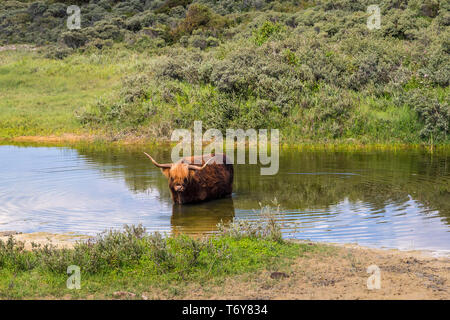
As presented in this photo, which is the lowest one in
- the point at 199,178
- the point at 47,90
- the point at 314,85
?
the point at 199,178

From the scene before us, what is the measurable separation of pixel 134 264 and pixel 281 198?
5.82 metres

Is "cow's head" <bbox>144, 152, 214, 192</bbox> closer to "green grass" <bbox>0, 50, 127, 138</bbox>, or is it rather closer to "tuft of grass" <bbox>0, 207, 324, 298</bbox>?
"tuft of grass" <bbox>0, 207, 324, 298</bbox>

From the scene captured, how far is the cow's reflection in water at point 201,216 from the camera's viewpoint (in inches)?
422

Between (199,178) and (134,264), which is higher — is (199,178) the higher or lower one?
the higher one

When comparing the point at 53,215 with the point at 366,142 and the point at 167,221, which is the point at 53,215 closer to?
the point at 167,221

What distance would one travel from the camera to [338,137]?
72.6ft

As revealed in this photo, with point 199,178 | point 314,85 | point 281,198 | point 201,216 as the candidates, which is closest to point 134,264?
point 201,216

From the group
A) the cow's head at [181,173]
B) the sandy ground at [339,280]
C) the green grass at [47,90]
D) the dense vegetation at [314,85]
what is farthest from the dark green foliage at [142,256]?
the green grass at [47,90]

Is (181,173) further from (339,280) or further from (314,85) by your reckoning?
(314,85)

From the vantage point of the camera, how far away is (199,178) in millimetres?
13039

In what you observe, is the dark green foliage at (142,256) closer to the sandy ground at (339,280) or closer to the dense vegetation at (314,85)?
the sandy ground at (339,280)

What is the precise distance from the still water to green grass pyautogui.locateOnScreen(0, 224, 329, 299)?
1.80m

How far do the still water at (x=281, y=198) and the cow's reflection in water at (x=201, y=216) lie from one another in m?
0.02

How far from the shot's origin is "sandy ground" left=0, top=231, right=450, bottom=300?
6.78 metres
